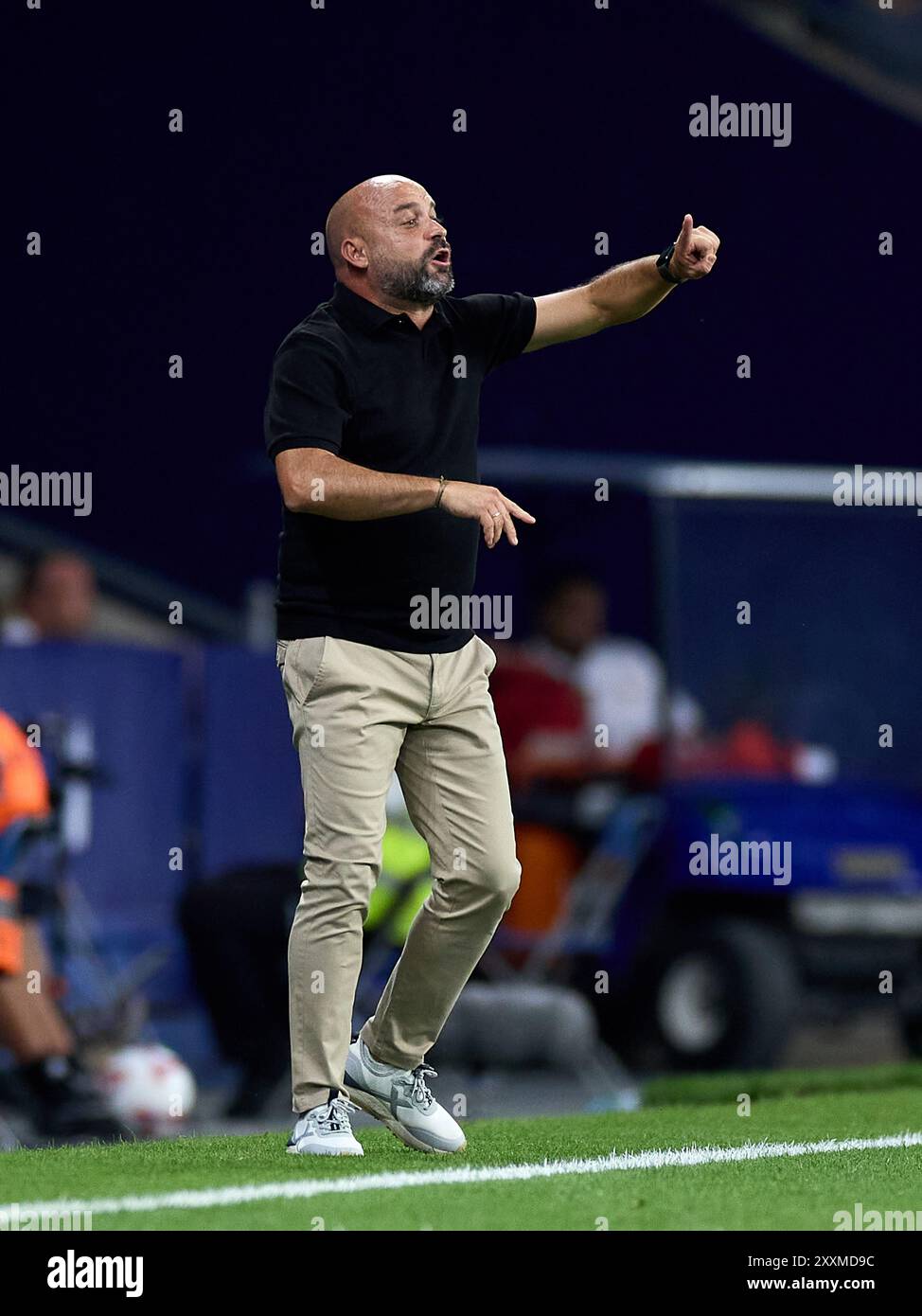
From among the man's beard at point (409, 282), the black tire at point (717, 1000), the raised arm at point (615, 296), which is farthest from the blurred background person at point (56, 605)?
the man's beard at point (409, 282)

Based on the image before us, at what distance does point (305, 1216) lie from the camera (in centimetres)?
430

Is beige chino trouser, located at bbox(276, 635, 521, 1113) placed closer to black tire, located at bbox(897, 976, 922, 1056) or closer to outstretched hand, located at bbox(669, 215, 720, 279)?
outstretched hand, located at bbox(669, 215, 720, 279)

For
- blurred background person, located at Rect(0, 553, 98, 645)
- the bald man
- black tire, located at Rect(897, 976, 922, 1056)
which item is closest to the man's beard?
the bald man

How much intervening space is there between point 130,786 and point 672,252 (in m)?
5.77

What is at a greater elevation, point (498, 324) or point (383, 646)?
point (498, 324)

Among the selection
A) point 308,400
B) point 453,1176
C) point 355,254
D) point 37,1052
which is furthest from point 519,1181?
point 37,1052

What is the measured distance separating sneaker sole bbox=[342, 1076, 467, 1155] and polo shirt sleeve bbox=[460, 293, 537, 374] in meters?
1.63

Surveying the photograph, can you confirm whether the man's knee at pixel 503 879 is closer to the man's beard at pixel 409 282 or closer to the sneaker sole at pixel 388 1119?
the sneaker sole at pixel 388 1119

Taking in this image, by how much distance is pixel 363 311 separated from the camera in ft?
17.5

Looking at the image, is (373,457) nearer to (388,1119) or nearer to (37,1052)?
(388,1119)

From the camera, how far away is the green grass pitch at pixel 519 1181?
→ 432cm

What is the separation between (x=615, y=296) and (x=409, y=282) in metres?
0.65
